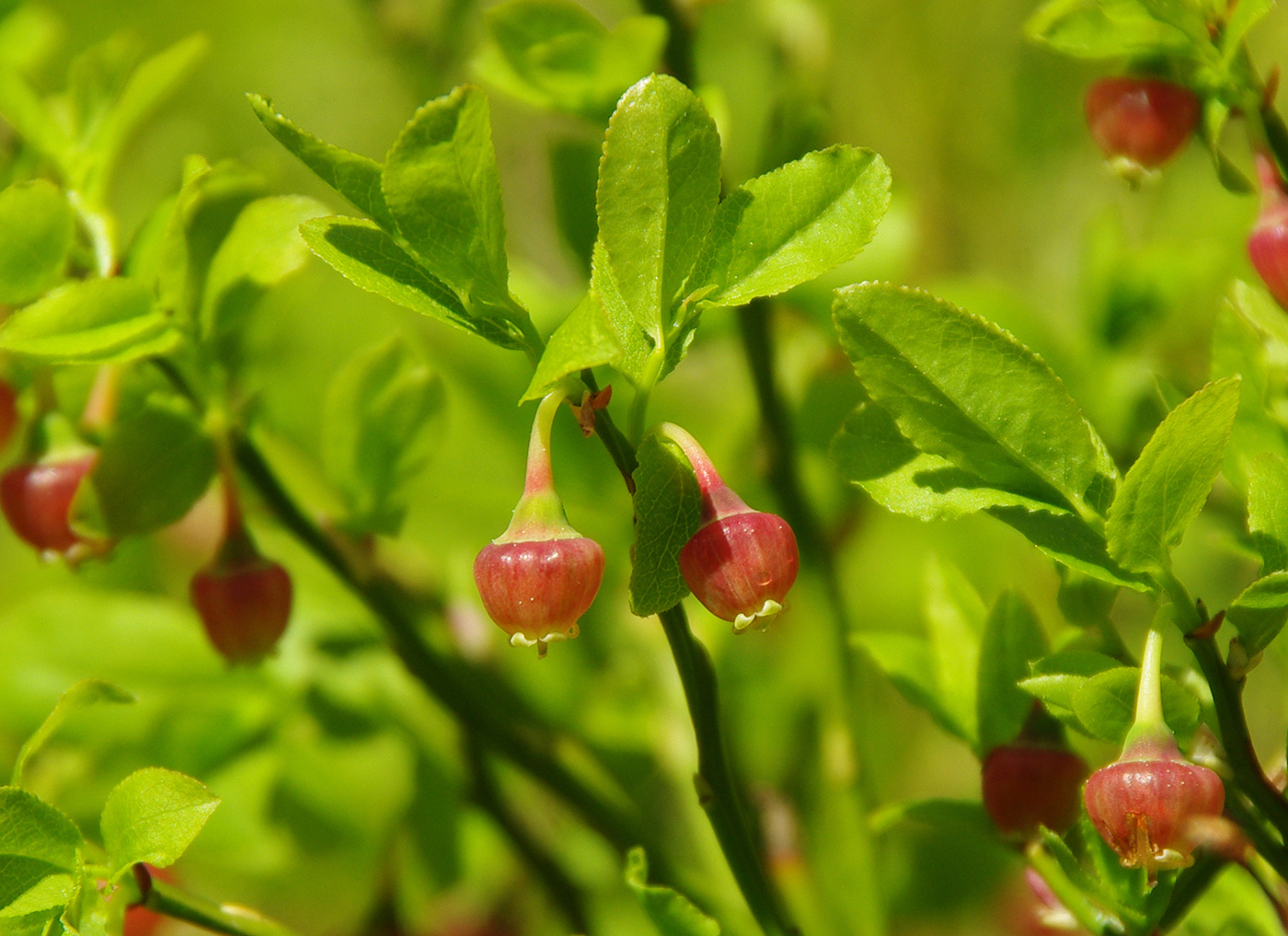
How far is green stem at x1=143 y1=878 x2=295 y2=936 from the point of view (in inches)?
19.9

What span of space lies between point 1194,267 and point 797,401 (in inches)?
11.6

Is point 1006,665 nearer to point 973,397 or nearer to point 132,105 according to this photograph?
point 973,397

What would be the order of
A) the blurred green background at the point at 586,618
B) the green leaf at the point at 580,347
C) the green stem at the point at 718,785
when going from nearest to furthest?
the green leaf at the point at 580,347 < the green stem at the point at 718,785 < the blurred green background at the point at 586,618

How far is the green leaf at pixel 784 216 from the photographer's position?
46 cm

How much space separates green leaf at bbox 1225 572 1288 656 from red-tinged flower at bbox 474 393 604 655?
0.71 ft

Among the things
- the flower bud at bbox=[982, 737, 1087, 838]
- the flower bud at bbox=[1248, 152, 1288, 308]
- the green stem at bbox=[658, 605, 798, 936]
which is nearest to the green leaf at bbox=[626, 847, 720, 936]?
the green stem at bbox=[658, 605, 798, 936]

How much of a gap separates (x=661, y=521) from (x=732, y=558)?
33 millimetres

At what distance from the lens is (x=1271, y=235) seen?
553 millimetres

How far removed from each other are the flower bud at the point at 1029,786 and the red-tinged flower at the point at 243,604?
0.35 m

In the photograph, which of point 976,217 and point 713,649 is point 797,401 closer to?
point 713,649

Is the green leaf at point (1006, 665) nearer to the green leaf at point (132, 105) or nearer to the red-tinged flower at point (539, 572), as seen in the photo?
the red-tinged flower at point (539, 572)

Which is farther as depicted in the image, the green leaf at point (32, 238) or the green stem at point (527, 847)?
the green stem at point (527, 847)

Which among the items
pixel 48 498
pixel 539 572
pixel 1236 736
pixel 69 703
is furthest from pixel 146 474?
pixel 1236 736

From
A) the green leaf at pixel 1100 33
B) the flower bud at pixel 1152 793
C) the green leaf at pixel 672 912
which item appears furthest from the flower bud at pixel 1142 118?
the green leaf at pixel 672 912
